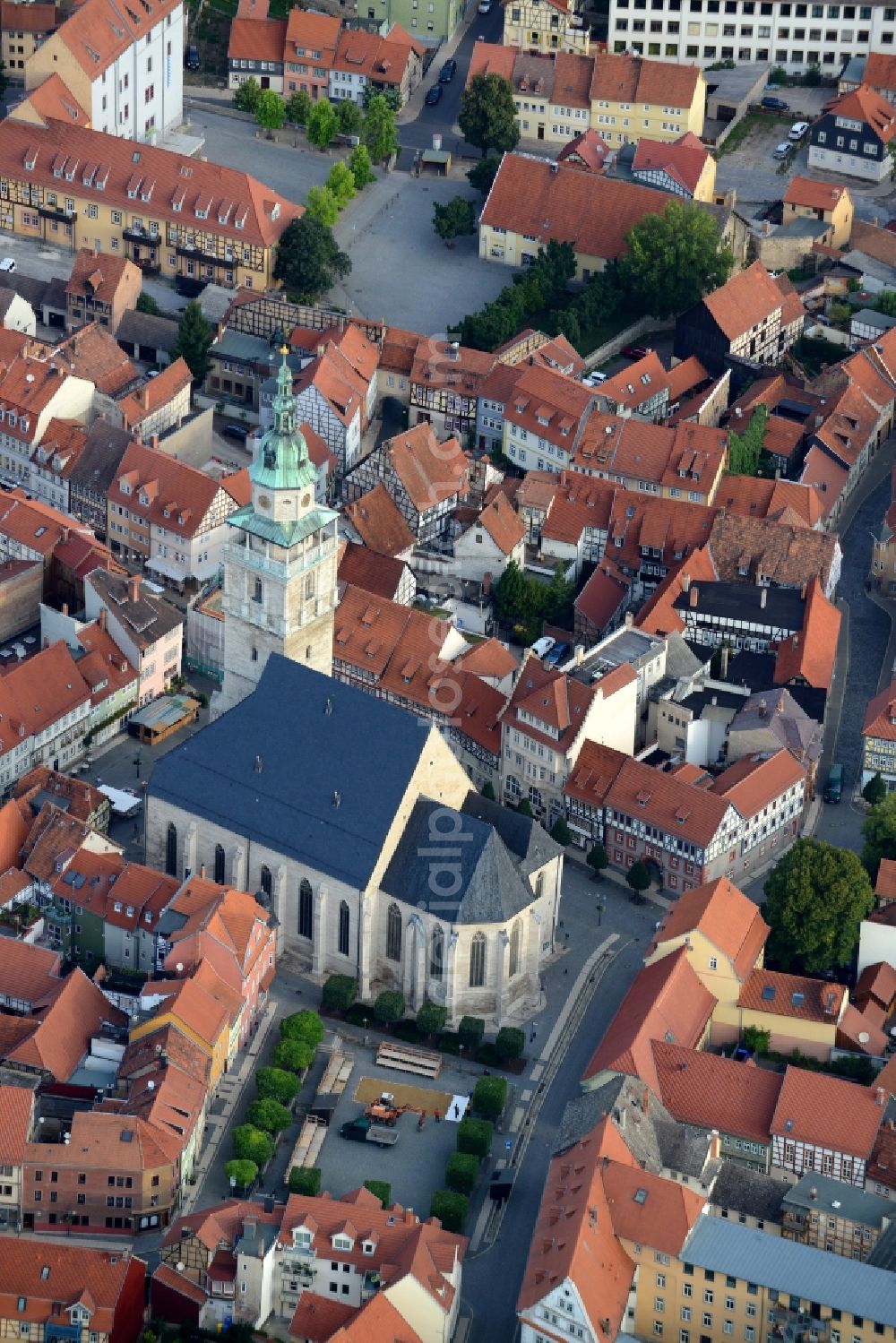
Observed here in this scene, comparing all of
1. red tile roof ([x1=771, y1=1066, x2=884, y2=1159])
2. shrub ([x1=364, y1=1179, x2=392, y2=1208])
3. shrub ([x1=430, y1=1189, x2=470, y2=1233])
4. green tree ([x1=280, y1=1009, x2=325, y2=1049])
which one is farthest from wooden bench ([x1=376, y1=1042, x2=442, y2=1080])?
red tile roof ([x1=771, y1=1066, x2=884, y2=1159])

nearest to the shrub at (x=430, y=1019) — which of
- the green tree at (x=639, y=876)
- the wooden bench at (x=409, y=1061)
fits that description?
the wooden bench at (x=409, y=1061)

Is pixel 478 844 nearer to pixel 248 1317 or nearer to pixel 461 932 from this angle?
pixel 461 932

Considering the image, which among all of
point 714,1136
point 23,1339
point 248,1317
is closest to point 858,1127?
point 714,1136

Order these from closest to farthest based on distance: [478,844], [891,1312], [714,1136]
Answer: [891,1312] → [714,1136] → [478,844]

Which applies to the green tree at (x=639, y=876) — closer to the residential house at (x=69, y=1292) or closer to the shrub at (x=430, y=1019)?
the shrub at (x=430, y=1019)

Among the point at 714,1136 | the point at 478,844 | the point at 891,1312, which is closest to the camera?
the point at 891,1312

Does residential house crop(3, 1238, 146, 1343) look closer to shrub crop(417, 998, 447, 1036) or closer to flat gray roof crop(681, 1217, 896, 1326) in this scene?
flat gray roof crop(681, 1217, 896, 1326)

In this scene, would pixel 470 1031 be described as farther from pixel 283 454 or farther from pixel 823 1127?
pixel 283 454
